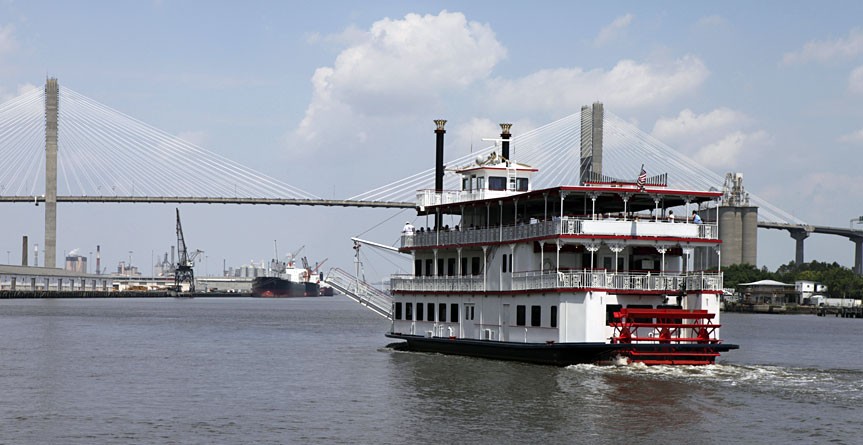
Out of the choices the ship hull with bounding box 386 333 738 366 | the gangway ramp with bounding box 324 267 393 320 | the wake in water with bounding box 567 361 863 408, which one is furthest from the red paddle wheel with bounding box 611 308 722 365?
the gangway ramp with bounding box 324 267 393 320

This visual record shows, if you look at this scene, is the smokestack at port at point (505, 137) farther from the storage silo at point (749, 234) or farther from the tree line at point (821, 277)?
the storage silo at point (749, 234)

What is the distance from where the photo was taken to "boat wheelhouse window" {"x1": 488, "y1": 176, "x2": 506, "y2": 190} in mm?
43750

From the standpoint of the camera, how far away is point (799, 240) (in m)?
176

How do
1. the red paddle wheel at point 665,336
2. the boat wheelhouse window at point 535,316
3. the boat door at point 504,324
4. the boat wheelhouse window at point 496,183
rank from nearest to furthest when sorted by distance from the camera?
the red paddle wheel at point 665,336
the boat wheelhouse window at point 535,316
the boat door at point 504,324
the boat wheelhouse window at point 496,183

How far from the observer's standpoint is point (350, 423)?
28266 mm

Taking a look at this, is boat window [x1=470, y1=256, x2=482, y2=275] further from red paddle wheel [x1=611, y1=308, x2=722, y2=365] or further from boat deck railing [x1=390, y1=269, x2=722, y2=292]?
red paddle wheel [x1=611, y1=308, x2=722, y2=365]

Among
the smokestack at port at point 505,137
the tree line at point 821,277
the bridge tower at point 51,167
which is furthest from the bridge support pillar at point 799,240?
the smokestack at port at point 505,137

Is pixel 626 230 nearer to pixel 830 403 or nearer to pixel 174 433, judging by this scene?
pixel 830 403

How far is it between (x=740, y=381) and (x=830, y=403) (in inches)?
161

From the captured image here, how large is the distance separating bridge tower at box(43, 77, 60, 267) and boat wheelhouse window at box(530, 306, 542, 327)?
317ft

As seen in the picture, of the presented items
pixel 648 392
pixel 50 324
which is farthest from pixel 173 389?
pixel 50 324

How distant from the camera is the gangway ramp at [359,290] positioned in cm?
5578

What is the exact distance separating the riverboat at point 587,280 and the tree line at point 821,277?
362 feet

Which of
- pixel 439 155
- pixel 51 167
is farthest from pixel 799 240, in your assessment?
pixel 439 155
